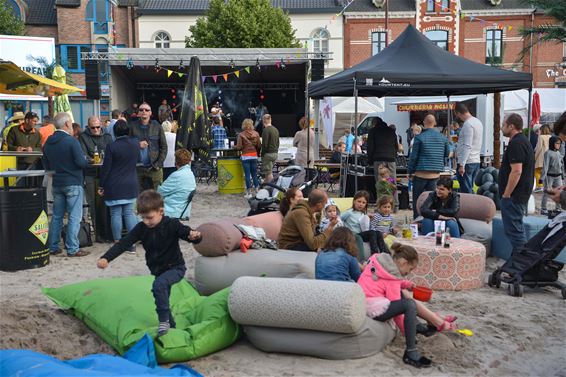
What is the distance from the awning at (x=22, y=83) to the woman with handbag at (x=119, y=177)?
2729 mm

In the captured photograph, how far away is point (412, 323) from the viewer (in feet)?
15.7

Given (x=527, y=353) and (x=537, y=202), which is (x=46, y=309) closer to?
(x=527, y=353)

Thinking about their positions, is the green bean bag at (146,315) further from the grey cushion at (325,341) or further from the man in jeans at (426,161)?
the man in jeans at (426,161)

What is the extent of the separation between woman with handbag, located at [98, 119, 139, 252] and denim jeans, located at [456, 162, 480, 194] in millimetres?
5498

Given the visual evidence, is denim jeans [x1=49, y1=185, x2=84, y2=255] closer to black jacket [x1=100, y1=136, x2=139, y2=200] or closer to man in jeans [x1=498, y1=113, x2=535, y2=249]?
black jacket [x1=100, y1=136, x2=139, y2=200]

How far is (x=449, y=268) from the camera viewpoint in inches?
268

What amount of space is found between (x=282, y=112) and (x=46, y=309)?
69.4 feet

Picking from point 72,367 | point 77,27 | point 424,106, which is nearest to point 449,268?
point 72,367

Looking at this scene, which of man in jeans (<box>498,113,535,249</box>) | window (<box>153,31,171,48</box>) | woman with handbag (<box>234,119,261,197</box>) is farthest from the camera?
window (<box>153,31,171,48</box>)

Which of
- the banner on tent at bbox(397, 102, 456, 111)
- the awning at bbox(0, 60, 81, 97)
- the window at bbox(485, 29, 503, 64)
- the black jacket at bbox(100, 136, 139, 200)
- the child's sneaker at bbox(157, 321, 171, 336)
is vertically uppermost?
the window at bbox(485, 29, 503, 64)

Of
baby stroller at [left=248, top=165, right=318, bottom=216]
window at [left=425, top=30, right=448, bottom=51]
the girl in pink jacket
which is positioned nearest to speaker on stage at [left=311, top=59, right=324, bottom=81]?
baby stroller at [left=248, top=165, right=318, bottom=216]

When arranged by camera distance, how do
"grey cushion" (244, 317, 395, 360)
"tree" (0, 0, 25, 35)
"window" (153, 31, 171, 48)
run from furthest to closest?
"window" (153, 31, 171, 48), "tree" (0, 0, 25, 35), "grey cushion" (244, 317, 395, 360)

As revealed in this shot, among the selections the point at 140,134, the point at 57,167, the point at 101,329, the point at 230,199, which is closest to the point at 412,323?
the point at 101,329

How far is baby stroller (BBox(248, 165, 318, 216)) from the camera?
8602 millimetres
